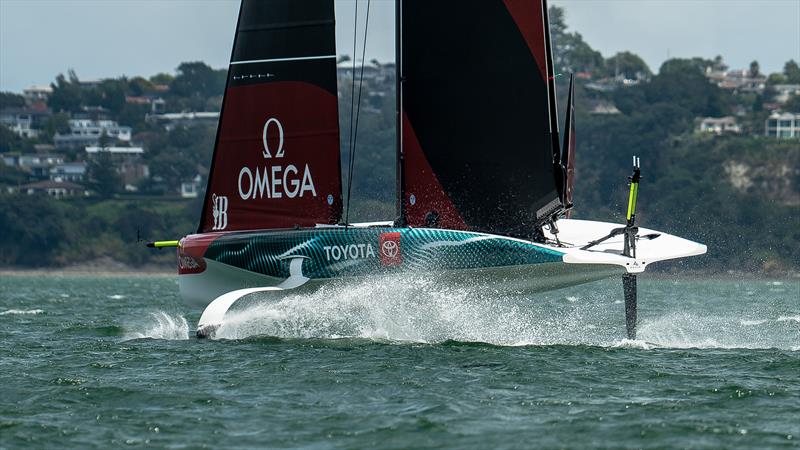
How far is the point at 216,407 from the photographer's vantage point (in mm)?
14641

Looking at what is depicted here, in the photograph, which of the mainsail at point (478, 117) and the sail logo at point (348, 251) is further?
the mainsail at point (478, 117)

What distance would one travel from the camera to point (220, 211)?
22.2m

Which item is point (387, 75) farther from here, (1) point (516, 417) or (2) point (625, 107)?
(1) point (516, 417)

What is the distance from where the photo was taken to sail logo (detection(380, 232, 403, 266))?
19672 millimetres

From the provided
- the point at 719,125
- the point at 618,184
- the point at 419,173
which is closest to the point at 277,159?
the point at 419,173

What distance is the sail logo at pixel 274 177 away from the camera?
21.4m

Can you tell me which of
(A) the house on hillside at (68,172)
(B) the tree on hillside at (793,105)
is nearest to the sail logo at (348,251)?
(A) the house on hillside at (68,172)

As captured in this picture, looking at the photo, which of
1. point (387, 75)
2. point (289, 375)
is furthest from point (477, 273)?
point (387, 75)

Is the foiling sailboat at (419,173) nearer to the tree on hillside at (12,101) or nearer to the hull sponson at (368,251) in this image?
the hull sponson at (368,251)

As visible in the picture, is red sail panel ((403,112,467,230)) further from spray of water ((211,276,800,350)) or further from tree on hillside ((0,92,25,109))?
tree on hillside ((0,92,25,109))

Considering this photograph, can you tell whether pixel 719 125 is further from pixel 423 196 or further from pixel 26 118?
pixel 423 196

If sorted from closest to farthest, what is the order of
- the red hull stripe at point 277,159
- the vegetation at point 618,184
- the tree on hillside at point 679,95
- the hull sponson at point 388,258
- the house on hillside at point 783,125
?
1. the hull sponson at point 388,258
2. the red hull stripe at point 277,159
3. the vegetation at point 618,184
4. the house on hillside at point 783,125
5. the tree on hillside at point 679,95

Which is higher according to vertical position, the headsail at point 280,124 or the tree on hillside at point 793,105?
the tree on hillside at point 793,105

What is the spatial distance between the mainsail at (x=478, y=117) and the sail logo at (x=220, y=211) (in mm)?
2854
